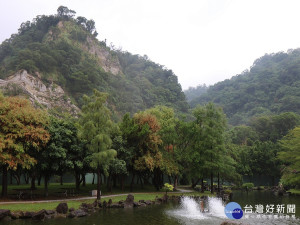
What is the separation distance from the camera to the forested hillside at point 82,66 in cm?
8494

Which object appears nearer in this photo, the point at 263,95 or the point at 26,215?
the point at 26,215

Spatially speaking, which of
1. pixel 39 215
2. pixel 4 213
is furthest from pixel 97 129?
pixel 4 213

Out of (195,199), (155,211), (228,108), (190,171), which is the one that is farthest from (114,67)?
(155,211)

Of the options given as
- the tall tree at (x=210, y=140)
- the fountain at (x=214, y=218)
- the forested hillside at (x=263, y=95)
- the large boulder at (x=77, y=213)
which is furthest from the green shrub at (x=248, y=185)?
the forested hillside at (x=263, y=95)

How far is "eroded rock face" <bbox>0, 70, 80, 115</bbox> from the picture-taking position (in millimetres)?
67000

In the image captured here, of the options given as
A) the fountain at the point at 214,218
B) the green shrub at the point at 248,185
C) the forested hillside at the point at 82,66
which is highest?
the forested hillside at the point at 82,66

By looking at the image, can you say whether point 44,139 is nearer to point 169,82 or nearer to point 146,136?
point 146,136

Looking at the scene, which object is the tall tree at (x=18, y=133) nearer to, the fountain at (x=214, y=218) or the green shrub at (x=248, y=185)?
the fountain at (x=214, y=218)

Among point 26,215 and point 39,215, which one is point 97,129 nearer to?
point 39,215

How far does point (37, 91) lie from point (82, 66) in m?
22.7

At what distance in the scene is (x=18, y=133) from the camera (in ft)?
86.5

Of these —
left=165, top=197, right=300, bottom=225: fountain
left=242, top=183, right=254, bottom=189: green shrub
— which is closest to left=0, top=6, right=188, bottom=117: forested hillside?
left=242, top=183, right=254, bottom=189: green shrub

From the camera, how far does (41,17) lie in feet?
376

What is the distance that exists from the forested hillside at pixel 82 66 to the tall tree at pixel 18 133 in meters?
55.6
